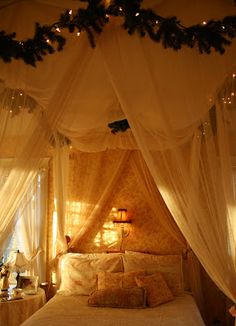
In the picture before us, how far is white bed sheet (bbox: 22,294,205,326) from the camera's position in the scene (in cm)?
289

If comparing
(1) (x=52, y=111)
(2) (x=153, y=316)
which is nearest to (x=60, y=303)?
(2) (x=153, y=316)

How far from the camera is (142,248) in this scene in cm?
443

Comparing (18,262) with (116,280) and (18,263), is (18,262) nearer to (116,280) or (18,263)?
(18,263)

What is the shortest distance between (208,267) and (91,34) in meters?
1.56

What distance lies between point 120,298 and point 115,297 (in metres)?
0.05

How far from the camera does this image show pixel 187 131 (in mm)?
2135

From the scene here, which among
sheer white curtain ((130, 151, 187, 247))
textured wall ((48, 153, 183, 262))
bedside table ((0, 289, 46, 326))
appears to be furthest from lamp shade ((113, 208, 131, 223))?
bedside table ((0, 289, 46, 326))

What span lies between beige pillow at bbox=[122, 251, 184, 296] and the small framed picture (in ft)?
3.77

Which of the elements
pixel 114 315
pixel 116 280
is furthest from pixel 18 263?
pixel 114 315

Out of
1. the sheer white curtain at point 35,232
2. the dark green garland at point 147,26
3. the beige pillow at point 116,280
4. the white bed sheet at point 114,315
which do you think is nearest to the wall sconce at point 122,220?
the beige pillow at point 116,280

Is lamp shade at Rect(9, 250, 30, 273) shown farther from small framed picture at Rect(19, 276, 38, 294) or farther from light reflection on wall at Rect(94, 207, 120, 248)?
light reflection on wall at Rect(94, 207, 120, 248)

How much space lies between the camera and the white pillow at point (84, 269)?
400 cm

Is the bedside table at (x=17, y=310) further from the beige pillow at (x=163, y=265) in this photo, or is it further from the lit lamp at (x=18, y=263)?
the beige pillow at (x=163, y=265)

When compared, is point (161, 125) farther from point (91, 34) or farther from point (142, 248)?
point (142, 248)
